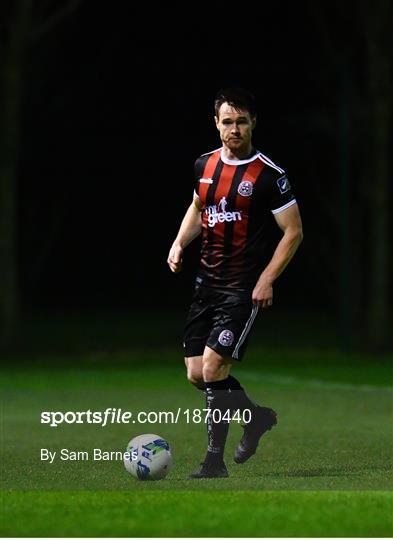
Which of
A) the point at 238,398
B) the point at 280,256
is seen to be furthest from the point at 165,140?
the point at 280,256

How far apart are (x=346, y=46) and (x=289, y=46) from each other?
4.49 m

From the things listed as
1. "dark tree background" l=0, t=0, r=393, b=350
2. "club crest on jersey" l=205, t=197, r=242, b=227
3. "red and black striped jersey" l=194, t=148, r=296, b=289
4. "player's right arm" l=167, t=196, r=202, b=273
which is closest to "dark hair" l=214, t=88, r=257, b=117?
"red and black striped jersey" l=194, t=148, r=296, b=289

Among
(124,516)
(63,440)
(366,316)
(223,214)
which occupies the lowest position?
(366,316)

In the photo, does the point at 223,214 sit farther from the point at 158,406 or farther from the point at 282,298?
the point at 282,298

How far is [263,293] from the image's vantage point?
875cm

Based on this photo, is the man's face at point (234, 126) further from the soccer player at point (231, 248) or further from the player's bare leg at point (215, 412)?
the player's bare leg at point (215, 412)

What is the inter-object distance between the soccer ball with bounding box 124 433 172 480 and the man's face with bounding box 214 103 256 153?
75.0 inches

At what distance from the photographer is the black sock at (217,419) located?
9008 mm

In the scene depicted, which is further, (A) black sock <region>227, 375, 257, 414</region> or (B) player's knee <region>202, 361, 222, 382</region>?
(A) black sock <region>227, 375, 257, 414</region>

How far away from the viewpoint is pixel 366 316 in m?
22.7

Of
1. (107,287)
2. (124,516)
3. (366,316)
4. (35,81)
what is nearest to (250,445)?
(124,516)

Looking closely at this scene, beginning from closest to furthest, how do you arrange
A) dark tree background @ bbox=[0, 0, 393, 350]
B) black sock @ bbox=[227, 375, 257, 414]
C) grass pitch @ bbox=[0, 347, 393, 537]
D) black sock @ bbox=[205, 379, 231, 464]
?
grass pitch @ bbox=[0, 347, 393, 537], black sock @ bbox=[205, 379, 231, 464], black sock @ bbox=[227, 375, 257, 414], dark tree background @ bbox=[0, 0, 393, 350]

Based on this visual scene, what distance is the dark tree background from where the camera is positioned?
72.2 ft

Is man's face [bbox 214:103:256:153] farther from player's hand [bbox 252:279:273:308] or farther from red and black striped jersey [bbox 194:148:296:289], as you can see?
player's hand [bbox 252:279:273:308]
